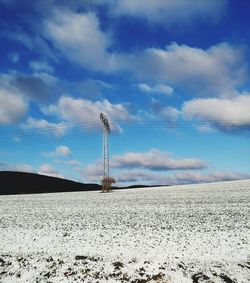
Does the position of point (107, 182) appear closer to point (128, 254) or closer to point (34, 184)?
point (128, 254)

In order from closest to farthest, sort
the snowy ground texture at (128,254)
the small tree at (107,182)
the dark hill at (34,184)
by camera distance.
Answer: the snowy ground texture at (128,254) → the small tree at (107,182) → the dark hill at (34,184)

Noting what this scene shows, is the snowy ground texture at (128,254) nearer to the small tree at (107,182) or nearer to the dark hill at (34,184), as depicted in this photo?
the small tree at (107,182)

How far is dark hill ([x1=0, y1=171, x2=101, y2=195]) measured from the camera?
143 m

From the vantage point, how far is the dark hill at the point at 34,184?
468 feet

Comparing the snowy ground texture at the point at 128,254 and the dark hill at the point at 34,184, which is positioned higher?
the dark hill at the point at 34,184

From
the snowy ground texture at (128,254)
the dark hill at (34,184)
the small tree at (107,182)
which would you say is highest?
the dark hill at (34,184)

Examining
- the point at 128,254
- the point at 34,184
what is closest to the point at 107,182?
the point at 128,254

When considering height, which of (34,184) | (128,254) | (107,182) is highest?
(34,184)

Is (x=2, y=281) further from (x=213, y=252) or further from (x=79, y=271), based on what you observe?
(x=213, y=252)

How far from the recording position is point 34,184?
150 metres

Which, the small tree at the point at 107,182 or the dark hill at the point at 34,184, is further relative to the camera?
the dark hill at the point at 34,184

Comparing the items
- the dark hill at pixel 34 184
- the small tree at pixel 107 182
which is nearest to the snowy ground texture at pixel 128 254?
the small tree at pixel 107 182

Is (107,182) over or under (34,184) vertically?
under

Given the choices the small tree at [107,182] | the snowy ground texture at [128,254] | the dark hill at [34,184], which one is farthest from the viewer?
the dark hill at [34,184]
